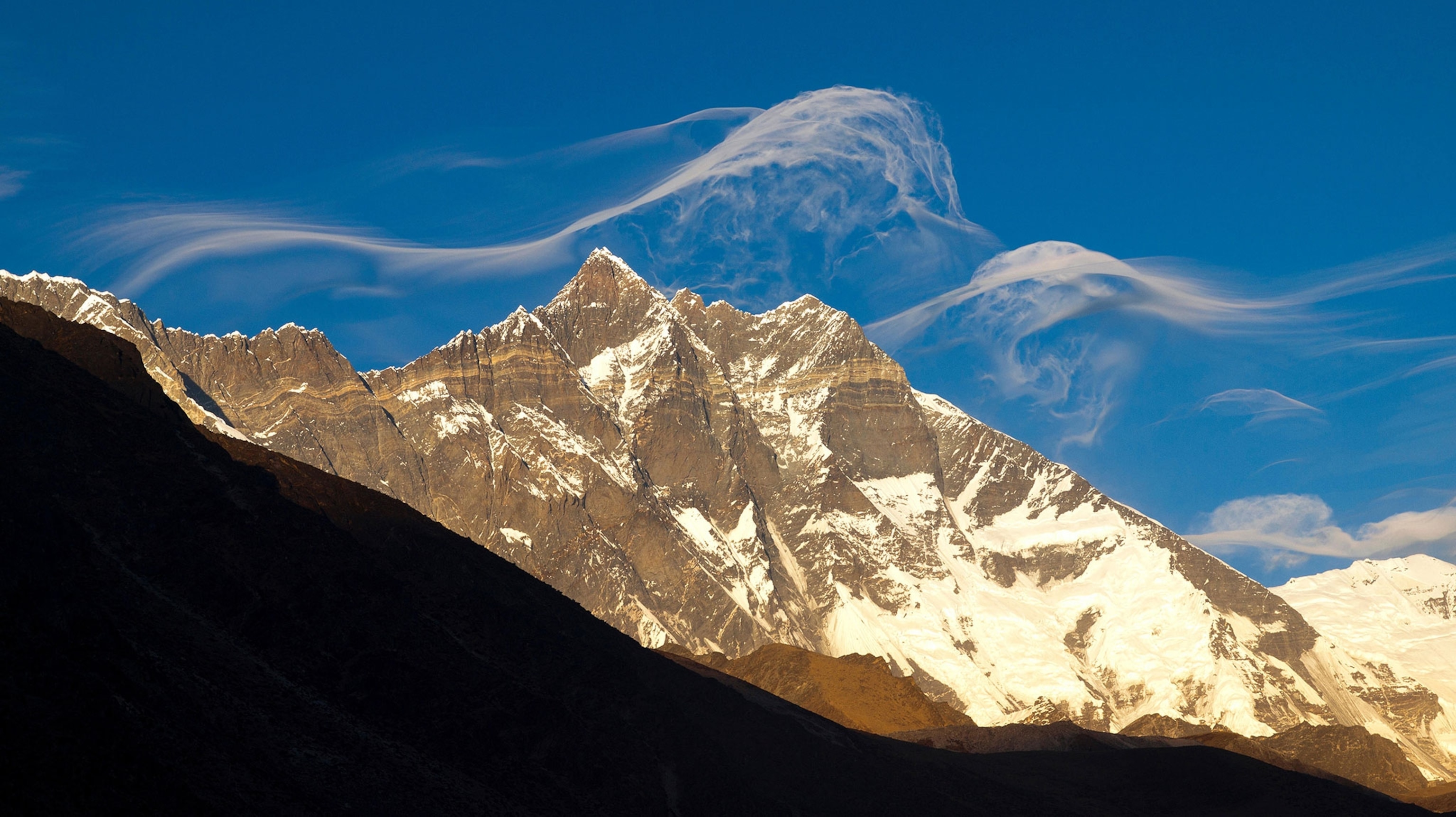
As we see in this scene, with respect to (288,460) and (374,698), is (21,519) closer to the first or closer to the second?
(374,698)

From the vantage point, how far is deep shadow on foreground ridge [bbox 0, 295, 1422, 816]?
6316 centimetres

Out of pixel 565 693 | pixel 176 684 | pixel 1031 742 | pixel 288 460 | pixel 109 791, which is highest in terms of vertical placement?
pixel 1031 742

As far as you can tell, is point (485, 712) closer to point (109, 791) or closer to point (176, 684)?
point (176, 684)

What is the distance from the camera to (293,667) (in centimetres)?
8744

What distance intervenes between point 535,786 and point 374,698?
11.2 meters

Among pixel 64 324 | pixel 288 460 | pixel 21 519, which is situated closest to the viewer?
pixel 21 519

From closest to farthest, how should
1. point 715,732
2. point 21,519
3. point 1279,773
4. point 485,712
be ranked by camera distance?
1. point 21,519
2. point 485,712
3. point 715,732
4. point 1279,773

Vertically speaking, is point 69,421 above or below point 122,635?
above

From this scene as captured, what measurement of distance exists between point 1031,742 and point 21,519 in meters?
139

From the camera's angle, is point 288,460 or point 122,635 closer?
point 122,635

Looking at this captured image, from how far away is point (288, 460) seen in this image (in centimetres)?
12038

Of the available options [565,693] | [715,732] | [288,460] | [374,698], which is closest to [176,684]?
[374,698]

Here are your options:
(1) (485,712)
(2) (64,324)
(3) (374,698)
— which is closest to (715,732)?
(1) (485,712)

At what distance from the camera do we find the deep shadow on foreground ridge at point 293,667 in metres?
63.2
